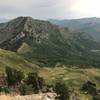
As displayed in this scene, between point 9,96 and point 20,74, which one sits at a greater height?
point 9,96

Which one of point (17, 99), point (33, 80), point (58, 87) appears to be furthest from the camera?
point (33, 80)

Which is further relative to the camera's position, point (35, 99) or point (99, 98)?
point (99, 98)

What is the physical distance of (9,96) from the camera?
31500 mm

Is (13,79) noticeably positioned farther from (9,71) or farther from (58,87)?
(58,87)

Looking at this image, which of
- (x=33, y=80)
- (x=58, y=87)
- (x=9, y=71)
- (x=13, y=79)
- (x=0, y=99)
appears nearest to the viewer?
(x=0, y=99)

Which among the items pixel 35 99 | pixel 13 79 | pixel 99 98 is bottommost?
pixel 99 98

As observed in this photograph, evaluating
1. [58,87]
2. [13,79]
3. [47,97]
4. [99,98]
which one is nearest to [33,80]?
[58,87]

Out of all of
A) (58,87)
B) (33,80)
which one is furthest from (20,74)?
(58,87)

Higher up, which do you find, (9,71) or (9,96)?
(9,96)

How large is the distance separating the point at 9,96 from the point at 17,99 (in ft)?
3.11

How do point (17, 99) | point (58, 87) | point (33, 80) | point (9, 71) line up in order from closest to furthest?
point (17, 99), point (58, 87), point (33, 80), point (9, 71)

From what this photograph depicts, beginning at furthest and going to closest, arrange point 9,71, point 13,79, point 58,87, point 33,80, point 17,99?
point 9,71 → point 13,79 → point 33,80 → point 58,87 → point 17,99

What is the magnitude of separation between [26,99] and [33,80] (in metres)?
124

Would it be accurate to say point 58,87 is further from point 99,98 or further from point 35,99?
point 35,99
